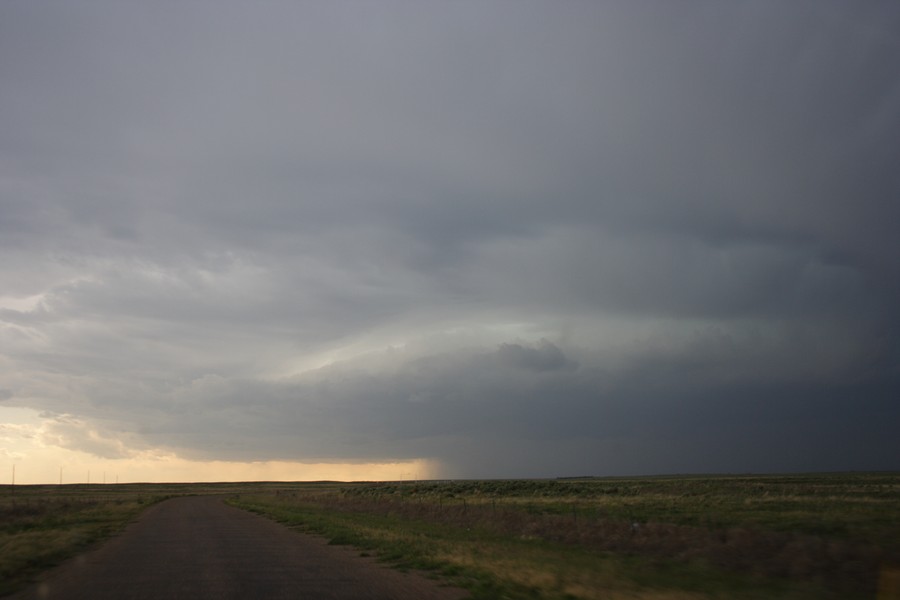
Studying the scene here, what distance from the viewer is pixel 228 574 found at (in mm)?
16422

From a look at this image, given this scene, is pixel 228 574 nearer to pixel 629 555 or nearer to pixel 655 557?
pixel 629 555

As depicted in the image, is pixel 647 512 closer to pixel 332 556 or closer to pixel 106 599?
pixel 332 556

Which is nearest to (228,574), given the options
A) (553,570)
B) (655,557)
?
(553,570)

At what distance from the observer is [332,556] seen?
67.4 feet

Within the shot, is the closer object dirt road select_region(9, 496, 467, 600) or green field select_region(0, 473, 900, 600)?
green field select_region(0, 473, 900, 600)

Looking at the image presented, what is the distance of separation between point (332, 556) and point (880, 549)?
1447 cm

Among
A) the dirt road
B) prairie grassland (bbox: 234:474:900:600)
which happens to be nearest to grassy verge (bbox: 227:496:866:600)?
prairie grassland (bbox: 234:474:900:600)

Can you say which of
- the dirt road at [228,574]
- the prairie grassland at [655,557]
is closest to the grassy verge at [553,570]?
the prairie grassland at [655,557]

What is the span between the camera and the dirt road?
13711 mm

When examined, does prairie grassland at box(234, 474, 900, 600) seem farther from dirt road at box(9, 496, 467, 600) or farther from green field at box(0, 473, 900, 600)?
dirt road at box(9, 496, 467, 600)

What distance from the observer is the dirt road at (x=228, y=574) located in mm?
13711

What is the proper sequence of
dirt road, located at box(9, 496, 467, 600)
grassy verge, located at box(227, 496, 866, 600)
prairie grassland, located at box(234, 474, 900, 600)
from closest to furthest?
grassy verge, located at box(227, 496, 866, 600) < prairie grassland, located at box(234, 474, 900, 600) < dirt road, located at box(9, 496, 467, 600)

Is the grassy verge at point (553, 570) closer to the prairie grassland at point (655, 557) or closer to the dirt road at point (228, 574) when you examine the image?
the prairie grassland at point (655, 557)

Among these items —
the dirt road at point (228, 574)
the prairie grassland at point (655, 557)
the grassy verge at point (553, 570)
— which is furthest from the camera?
the dirt road at point (228, 574)
